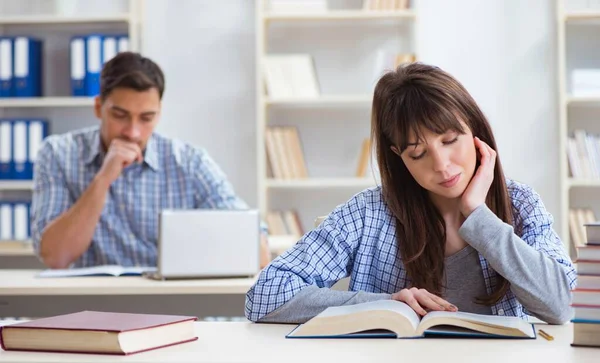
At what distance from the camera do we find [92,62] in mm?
4016

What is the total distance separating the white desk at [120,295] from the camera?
2186 millimetres

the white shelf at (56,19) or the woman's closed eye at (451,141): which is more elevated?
the white shelf at (56,19)

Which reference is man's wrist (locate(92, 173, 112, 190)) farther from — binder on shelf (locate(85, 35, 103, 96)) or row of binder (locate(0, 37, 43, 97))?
row of binder (locate(0, 37, 43, 97))

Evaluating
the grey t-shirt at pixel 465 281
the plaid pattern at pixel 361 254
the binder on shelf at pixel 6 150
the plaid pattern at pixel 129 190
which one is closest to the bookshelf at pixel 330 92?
the binder on shelf at pixel 6 150

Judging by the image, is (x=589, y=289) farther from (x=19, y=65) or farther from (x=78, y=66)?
(x=19, y=65)

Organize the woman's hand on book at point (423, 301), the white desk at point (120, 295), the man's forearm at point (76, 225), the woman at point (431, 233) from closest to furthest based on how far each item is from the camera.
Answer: the woman's hand on book at point (423, 301) < the woman at point (431, 233) < the white desk at point (120, 295) < the man's forearm at point (76, 225)

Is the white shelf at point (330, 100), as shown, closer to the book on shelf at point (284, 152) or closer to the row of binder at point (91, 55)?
the book on shelf at point (284, 152)

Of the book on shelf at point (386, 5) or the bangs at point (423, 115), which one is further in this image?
the book on shelf at point (386, 5)

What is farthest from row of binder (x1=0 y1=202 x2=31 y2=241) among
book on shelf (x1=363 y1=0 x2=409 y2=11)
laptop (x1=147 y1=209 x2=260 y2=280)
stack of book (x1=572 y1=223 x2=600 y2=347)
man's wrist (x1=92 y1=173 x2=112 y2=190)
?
stack of book (x1=572 y1=223 x2=600 y2=347)

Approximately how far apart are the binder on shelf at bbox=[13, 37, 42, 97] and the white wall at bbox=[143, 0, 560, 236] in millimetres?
541

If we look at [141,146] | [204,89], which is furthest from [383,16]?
[141,146]

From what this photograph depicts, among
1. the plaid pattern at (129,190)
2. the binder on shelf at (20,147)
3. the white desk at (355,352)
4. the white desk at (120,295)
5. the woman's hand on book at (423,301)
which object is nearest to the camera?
the white desk at (355,352)

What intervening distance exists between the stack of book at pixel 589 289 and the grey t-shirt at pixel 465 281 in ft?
1.42

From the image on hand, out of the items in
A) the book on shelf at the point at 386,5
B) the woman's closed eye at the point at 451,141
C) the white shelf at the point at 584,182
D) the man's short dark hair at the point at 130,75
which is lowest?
the white shelf at the point at 584,182
